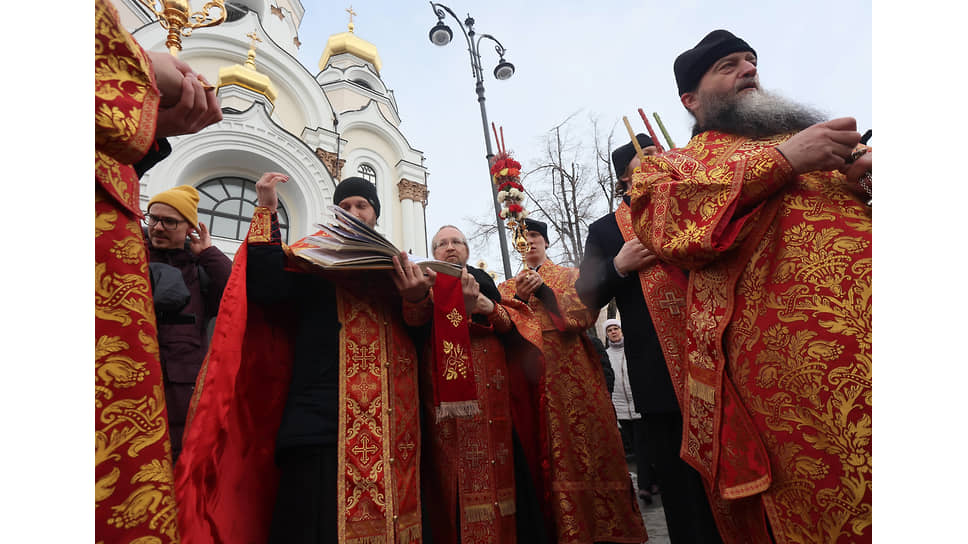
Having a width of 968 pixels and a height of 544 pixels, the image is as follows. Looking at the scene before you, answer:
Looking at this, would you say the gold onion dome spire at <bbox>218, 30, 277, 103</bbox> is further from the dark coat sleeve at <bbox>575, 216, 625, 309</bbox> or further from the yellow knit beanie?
the dark coat sleeve at <bbox>575, 216, 625, 309</bbox>

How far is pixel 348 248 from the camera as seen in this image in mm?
1816

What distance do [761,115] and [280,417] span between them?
2249 mm

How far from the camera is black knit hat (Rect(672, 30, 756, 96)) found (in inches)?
71.9

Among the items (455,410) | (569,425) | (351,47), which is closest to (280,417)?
(455,410)

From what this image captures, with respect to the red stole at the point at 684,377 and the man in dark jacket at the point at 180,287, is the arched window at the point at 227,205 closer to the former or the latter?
the man in dark jacket at the point at 180,287

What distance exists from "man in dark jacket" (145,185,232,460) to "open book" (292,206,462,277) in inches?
37.7

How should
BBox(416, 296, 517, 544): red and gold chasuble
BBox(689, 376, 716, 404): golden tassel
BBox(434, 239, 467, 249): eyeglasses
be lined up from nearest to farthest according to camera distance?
BBox(689, 376, 716, 404): golden tassel
BBox(416, 296, 517, 544): red and gold chasuble
BBox(434, 239, 467, 249): eyeglasses

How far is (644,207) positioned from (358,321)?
126 cm

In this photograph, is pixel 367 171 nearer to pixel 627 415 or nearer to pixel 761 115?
pixel 627 415

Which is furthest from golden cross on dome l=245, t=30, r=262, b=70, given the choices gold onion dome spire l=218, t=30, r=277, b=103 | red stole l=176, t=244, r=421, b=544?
red stole l=176, t=244, r=421, b=544

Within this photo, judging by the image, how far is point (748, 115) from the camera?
1688 millimetres

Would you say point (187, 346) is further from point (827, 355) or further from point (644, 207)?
point (827, 355)

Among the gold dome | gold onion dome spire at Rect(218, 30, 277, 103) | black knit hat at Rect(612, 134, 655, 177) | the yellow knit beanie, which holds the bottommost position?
the yellow knit beanie

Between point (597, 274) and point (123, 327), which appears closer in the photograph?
point (123, 327)
